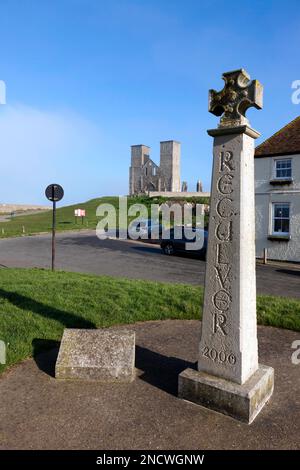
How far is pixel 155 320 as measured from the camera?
746 centimetres

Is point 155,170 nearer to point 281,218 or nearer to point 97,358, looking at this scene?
point 281,218

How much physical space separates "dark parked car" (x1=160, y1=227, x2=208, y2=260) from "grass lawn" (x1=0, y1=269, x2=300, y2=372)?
1038cm

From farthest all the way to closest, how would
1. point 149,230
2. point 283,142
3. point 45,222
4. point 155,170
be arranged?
point 155,170, point 45,222, point 149,230, point 283,142

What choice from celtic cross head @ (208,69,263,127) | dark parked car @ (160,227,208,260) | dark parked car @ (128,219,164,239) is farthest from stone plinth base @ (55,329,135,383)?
dark parked car @ (128,219,164,239)

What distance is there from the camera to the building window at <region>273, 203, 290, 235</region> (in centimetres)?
Answer: 2008

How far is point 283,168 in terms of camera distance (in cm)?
2008

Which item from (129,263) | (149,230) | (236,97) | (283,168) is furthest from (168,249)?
(236,97)

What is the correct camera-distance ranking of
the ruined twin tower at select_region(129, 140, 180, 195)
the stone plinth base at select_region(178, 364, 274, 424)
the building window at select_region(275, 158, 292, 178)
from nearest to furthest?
the stone plinth base at select_region(178, 364, 274, 424) < the building window at select_region(275, 158, 292, 178) < the ruined twin tower at select_region(129, 140, 180, 195)

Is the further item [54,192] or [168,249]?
[168,249]

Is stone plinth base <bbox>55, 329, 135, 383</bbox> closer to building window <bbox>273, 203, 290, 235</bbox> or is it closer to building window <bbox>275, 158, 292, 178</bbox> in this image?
building window <bbox>273, 203, 290, 235</bbox>

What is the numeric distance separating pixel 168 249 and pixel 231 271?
17421mm

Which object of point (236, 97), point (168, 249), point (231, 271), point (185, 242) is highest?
point (236, 97)
